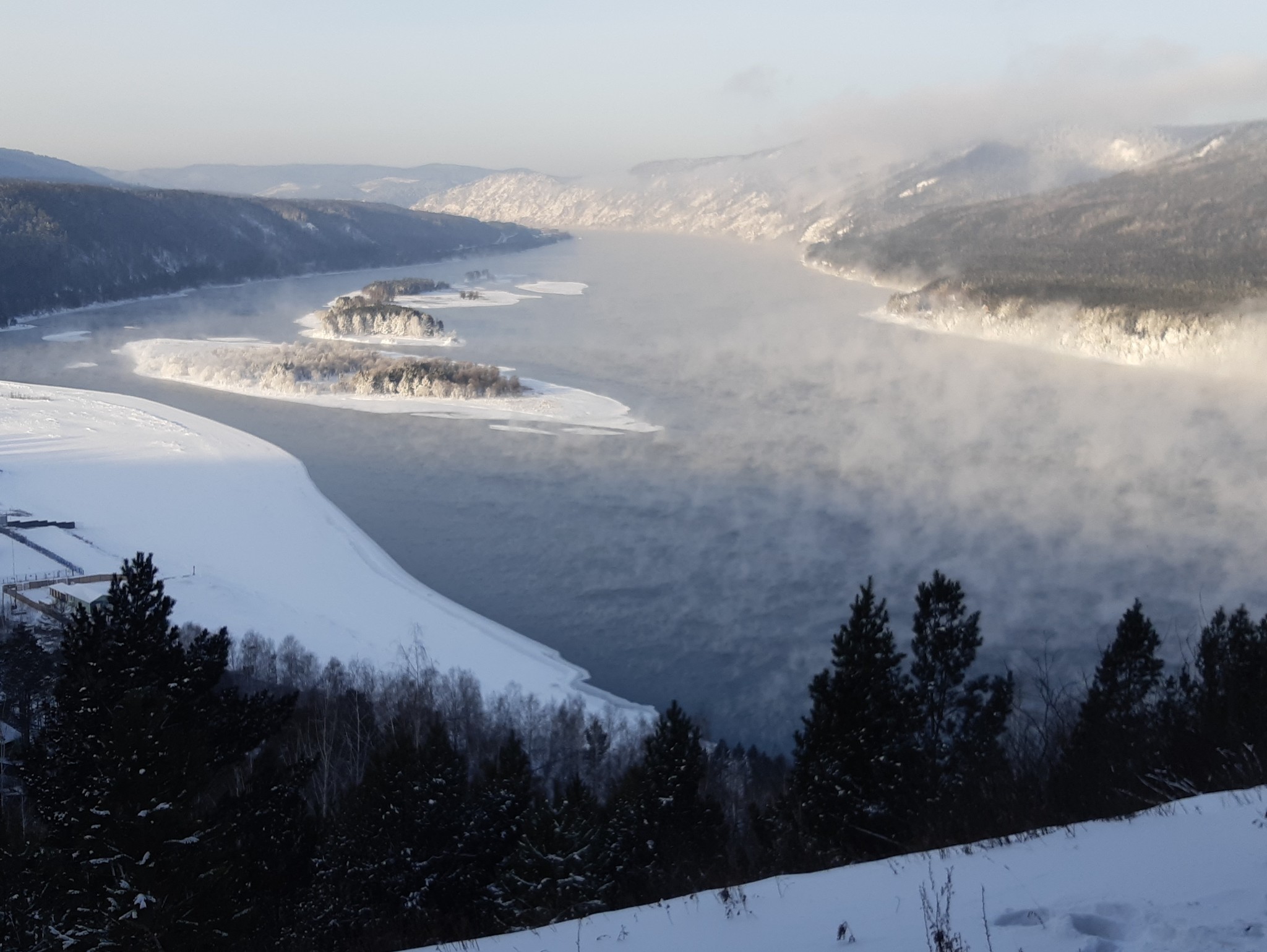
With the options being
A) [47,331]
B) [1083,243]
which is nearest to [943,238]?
[1083,243]

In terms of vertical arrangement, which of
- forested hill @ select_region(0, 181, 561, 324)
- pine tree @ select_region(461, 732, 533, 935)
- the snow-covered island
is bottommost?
pine tree @ select_region(461, 732, 533, 935)

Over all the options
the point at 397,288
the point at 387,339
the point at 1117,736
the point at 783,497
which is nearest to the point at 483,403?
the point at 783,497

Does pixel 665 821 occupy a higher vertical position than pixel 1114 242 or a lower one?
lower

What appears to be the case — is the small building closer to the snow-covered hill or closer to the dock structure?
the dock structure

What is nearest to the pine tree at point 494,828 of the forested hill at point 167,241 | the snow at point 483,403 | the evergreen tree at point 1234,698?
the evergreen tree at point 1234,698

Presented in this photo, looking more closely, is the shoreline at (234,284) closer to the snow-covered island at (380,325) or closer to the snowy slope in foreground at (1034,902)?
the snow-covered island at (380,325)

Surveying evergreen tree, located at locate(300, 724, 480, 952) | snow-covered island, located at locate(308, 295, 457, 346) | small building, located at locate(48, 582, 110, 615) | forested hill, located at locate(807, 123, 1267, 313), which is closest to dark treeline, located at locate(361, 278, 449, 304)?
snow-covered island, located at locate(308, 295, 457, 346)

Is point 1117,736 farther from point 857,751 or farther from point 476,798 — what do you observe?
point 476,798
